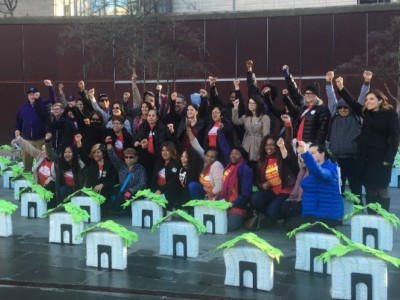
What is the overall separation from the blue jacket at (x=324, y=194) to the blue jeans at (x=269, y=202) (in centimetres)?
110

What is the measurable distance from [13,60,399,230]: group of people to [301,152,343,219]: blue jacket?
0.04 ft

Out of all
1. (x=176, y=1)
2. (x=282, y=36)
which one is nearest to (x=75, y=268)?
(x=282, y=36)

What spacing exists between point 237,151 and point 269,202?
2.97 feet

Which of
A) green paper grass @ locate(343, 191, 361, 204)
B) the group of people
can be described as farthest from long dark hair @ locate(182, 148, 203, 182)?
green paper grass @ locate(343, 191, 361, 204)

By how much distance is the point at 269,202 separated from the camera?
28.0 ft

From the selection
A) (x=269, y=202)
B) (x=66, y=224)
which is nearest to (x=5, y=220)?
(x=66, y=224)

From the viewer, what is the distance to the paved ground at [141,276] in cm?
586

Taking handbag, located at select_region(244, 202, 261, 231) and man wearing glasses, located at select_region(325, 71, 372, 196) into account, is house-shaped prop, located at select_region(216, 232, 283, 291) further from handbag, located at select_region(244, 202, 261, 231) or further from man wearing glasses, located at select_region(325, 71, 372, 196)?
man wearing glasses, located at select_region(325, 71, 372, 196)

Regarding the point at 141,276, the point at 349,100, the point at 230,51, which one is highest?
the point at 230,51

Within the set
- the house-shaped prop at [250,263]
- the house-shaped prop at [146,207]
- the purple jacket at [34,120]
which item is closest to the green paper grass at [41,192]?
the house-shaped prop at [146,207]

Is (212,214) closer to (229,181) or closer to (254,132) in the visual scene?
(229,181)

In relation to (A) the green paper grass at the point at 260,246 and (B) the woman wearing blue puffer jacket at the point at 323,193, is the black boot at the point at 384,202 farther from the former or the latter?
(A) the green paper grass at the point at 260,246

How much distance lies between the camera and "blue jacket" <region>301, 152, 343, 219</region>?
705 cm

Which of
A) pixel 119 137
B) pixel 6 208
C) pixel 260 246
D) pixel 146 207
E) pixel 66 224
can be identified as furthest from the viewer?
pixel 119 137
